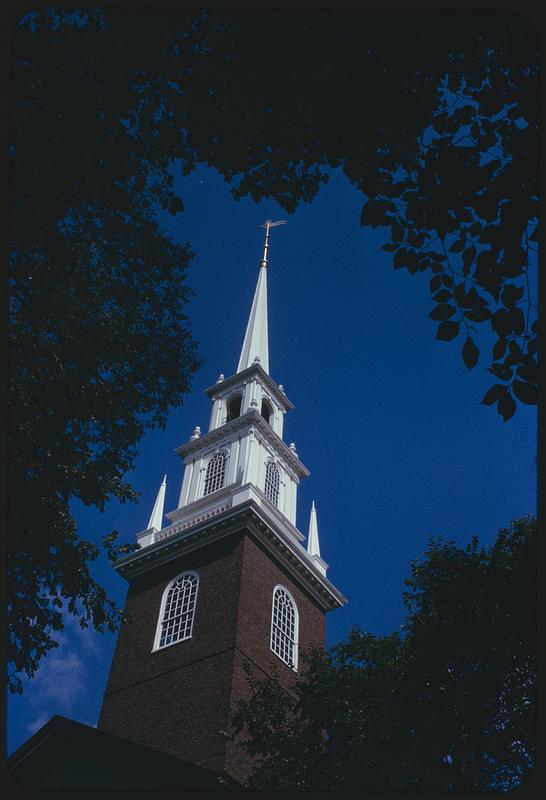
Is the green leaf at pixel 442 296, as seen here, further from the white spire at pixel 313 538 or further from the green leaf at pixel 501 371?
the white spire at pixel 313 538

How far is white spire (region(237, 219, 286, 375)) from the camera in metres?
39.0

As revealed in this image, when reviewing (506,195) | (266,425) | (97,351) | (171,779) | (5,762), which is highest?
(266,425)

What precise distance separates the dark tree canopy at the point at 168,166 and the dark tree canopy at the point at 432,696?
4748 millimetres

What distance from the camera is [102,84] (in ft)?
32.8

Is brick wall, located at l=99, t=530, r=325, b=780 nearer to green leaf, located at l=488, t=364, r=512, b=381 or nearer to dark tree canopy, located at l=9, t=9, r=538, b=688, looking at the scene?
dark tree canopy, located at l=9, t=9, r=538, b=688

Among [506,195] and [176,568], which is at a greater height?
[176,568]

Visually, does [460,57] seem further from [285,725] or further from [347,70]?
[285,725]

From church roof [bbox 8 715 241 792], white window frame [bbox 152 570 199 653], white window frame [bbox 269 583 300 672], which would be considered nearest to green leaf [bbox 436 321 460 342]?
church roof [bbox 8 715 241 792]

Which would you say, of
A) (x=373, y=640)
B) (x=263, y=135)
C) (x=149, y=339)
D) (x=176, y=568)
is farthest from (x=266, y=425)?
(x=263, y=135)

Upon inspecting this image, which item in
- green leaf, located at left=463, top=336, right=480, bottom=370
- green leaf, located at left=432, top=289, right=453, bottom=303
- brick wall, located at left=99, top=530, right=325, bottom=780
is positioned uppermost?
brick wall, located at left=99, top=530, right=325, bottom=780

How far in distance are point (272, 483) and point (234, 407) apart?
5529mm

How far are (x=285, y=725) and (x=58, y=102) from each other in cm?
1206

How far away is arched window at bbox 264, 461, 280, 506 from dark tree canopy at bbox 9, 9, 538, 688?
20.4m

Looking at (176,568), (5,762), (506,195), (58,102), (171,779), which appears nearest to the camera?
(5,762)
